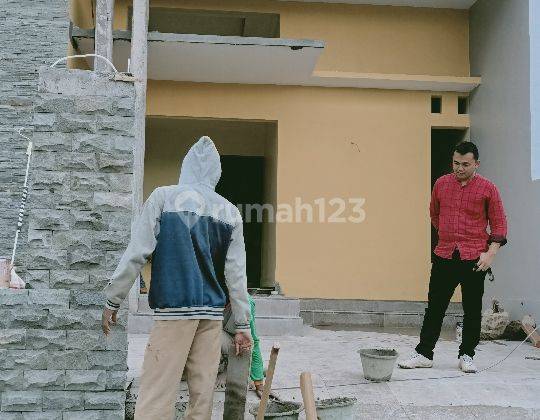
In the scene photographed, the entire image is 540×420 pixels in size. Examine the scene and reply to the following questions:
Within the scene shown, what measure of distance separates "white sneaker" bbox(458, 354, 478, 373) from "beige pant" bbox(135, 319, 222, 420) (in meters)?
2.70

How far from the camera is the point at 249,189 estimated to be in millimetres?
11281

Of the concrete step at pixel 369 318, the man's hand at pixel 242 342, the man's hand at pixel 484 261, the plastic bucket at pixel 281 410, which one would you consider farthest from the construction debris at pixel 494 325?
the man's hand at pixel 242 342

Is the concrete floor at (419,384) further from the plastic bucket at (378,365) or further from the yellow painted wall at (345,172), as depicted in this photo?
the yellow painted wall at (345,172)

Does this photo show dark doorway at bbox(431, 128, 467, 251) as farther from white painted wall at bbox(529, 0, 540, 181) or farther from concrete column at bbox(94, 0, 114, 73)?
concrete column at bbox(94, 0, 114, 73)

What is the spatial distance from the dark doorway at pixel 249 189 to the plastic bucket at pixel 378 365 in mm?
6554

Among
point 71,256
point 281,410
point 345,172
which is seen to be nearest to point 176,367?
point 281,410

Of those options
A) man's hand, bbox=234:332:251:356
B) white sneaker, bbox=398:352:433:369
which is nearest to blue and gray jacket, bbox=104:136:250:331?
man's hand, bbox=234:332:251:356

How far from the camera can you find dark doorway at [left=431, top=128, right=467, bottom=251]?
10.2 m

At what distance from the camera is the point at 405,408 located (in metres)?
3.98

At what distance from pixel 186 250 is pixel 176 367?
0.60m

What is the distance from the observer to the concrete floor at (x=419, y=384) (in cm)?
395

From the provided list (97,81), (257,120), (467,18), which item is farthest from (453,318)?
(97,81)

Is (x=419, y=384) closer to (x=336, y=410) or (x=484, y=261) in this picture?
(x=484, y=261)

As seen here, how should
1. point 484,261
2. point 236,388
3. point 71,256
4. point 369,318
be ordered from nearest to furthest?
point 236,388
point 71,256
point 484,261
point 369,318
